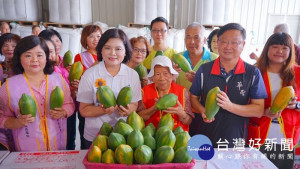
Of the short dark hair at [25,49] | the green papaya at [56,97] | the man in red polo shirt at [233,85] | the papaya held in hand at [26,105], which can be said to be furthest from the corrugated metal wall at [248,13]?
the papaya held in hand at [26,105]

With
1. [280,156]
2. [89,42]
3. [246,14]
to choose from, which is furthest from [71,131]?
[246,14]

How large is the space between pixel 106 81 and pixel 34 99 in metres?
0.50

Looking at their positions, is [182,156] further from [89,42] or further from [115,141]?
[89,42]

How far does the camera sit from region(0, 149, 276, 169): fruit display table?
130 centimetres

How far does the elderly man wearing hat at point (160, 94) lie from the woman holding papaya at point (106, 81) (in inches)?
3.4

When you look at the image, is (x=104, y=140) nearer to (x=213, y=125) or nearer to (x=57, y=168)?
(x=57, y=168)

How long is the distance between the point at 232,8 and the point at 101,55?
4.67 metres

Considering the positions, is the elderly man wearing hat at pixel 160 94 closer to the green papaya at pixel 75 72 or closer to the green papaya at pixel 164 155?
the green papaya at pixel 164 155

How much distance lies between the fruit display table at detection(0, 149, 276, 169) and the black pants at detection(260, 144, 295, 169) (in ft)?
1.89

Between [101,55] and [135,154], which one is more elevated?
[101,55]

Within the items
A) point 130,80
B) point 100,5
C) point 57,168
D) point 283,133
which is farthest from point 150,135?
point 100,5

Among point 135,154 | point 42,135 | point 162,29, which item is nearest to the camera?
point 135,154

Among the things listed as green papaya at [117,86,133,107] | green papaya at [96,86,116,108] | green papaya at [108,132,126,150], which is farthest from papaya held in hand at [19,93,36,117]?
green papaya at [108,132,126,150]

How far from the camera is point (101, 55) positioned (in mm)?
1857
